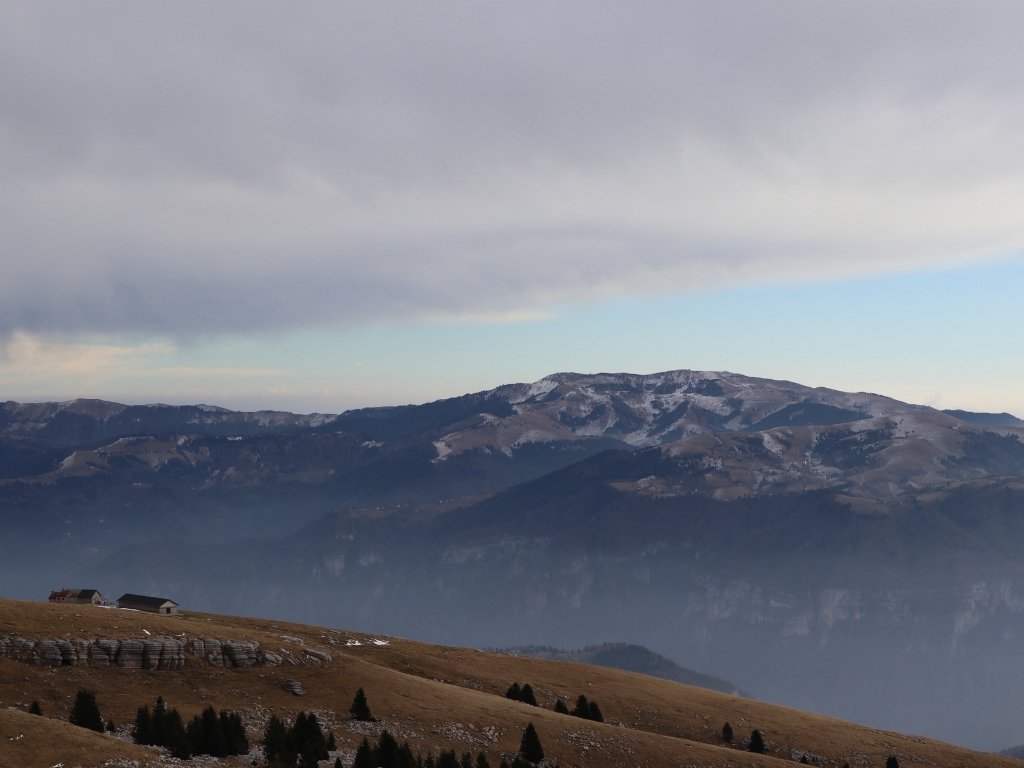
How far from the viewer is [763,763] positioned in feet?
404

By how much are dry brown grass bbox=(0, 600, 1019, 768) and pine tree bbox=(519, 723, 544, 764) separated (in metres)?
2.31

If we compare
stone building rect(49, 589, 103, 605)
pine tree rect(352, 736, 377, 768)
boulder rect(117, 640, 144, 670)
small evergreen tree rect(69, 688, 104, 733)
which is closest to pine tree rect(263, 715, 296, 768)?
pine tree rect(352, 736, 377, 768)

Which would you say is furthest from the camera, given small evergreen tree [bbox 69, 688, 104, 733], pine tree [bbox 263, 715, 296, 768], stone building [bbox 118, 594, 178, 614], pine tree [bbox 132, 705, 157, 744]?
stone building [bbox 118, 594, 178, 614]

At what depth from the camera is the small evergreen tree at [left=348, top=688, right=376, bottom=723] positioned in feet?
375

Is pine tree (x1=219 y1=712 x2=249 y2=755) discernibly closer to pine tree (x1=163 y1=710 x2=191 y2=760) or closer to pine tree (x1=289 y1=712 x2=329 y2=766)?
pine tree (x1=163 y1=710 x2=191 y2=760)

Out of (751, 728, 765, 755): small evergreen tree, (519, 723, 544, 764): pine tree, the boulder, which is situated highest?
the boulder

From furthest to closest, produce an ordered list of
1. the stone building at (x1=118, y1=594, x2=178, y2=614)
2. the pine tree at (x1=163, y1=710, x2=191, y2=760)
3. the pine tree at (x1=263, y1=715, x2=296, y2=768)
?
the stone building at (x1=118, y1=594, x2=178, y2=614), the pine tree at (x1=263, y1=715, x2=296, y2=768), the pine tree at (x1=163, y1=710, x2=191, y2=760)

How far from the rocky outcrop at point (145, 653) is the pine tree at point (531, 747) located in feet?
94.5

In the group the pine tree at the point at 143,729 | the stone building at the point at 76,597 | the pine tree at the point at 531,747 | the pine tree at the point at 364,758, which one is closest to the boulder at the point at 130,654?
the pine tree at the point at 143,729

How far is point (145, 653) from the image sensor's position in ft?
398

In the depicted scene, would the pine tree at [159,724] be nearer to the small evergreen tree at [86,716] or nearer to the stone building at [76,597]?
the small evergreen tree at [86,716]

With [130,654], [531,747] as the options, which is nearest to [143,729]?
[130,654]

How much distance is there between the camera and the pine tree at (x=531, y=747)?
364ft

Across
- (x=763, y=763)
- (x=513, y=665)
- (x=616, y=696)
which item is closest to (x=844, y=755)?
(x=763, y=763)
